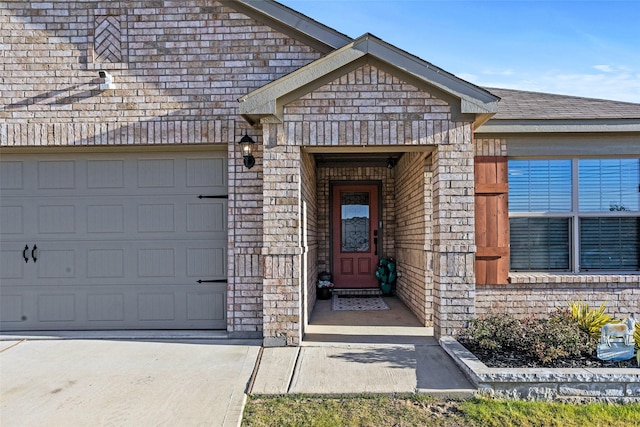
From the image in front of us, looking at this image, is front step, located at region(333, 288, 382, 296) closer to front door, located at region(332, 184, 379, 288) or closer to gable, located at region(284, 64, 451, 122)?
front door, located at region(332, 184, 379, 288)

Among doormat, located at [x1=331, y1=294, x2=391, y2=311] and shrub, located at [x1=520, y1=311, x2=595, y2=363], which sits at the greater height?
shrub, located at [x1=520, y1=311, x2=595, y2=363]

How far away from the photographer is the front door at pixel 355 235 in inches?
377

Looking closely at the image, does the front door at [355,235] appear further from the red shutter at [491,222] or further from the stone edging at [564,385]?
the stone edging at [564,385]

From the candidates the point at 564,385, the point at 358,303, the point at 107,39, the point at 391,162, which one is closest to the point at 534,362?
the point at 564,385

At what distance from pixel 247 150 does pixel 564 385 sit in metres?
4.16

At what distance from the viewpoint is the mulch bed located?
4301 mm

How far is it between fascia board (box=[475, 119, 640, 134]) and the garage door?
374 cm

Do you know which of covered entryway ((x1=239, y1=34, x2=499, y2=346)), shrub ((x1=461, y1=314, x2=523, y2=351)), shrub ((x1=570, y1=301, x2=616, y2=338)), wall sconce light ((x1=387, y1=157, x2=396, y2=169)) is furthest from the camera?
wall sconce light ((x1=387, y1=157, x2=396, y2=169))

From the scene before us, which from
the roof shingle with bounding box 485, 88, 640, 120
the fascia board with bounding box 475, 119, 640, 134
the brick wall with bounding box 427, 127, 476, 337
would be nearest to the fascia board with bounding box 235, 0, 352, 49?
the brick wall with bounding box 427, 127, 476, 337

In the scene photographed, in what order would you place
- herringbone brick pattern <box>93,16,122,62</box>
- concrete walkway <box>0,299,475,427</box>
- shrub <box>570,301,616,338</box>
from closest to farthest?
1. concrete walkway <box>0,299,475,427</box>
2. shrub <box>570,301,616,338</box>
3. herringbone brick pattern <box>93,16,122,62</box>

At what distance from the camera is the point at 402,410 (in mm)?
3703

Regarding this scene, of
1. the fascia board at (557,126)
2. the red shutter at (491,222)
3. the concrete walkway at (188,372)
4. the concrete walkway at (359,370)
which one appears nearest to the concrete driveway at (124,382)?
the concrete walkway at (188,372)

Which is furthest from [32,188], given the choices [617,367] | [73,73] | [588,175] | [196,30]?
[588,175]

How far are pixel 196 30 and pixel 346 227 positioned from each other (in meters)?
5.17
